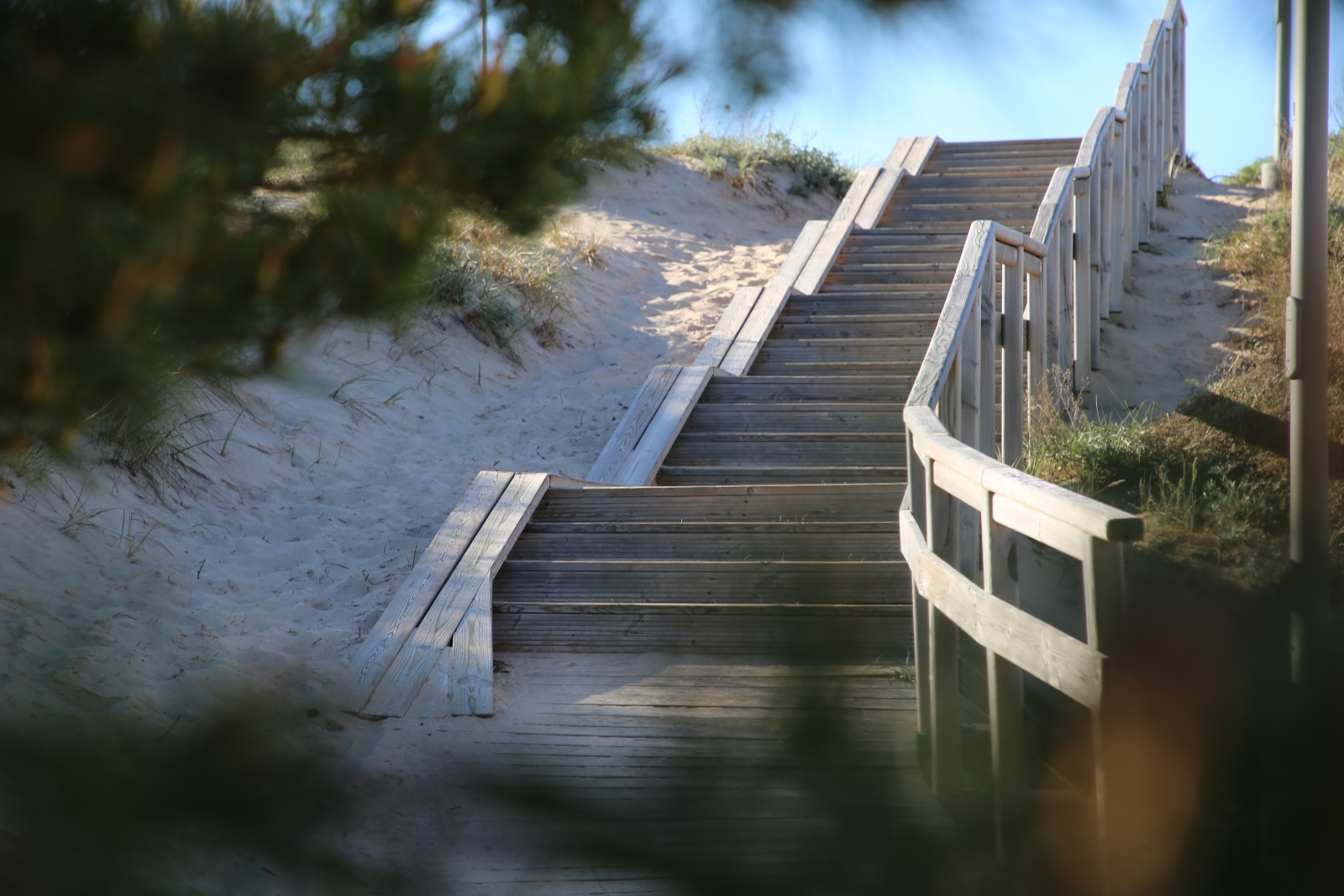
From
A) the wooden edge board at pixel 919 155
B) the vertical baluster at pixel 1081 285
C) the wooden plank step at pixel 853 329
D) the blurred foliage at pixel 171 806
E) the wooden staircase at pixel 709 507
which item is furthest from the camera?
the wooden edge board at pixel 919 155

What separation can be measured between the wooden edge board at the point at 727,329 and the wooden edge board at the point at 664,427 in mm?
146

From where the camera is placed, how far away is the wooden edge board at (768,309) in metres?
5.96

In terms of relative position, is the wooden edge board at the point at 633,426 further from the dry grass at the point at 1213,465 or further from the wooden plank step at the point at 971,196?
the wooden plank step at the point at 971,196

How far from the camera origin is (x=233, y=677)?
294cm

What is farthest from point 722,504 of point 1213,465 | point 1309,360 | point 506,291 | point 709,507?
point 506,291

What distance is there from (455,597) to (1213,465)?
3.92m

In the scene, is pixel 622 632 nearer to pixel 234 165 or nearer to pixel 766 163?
pixel 234 165

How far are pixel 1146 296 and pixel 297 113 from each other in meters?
8.38

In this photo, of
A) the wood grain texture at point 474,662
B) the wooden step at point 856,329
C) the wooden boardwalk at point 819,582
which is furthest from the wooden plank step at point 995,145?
the wood grain texture at point 474,662

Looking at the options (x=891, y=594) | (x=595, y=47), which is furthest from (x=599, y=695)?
(x=595, y=47)

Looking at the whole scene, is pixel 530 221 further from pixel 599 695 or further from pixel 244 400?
pixel 244 400

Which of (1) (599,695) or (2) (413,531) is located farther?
(2) (413,531)

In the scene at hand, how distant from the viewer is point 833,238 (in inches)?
282

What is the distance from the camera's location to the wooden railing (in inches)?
62.5
